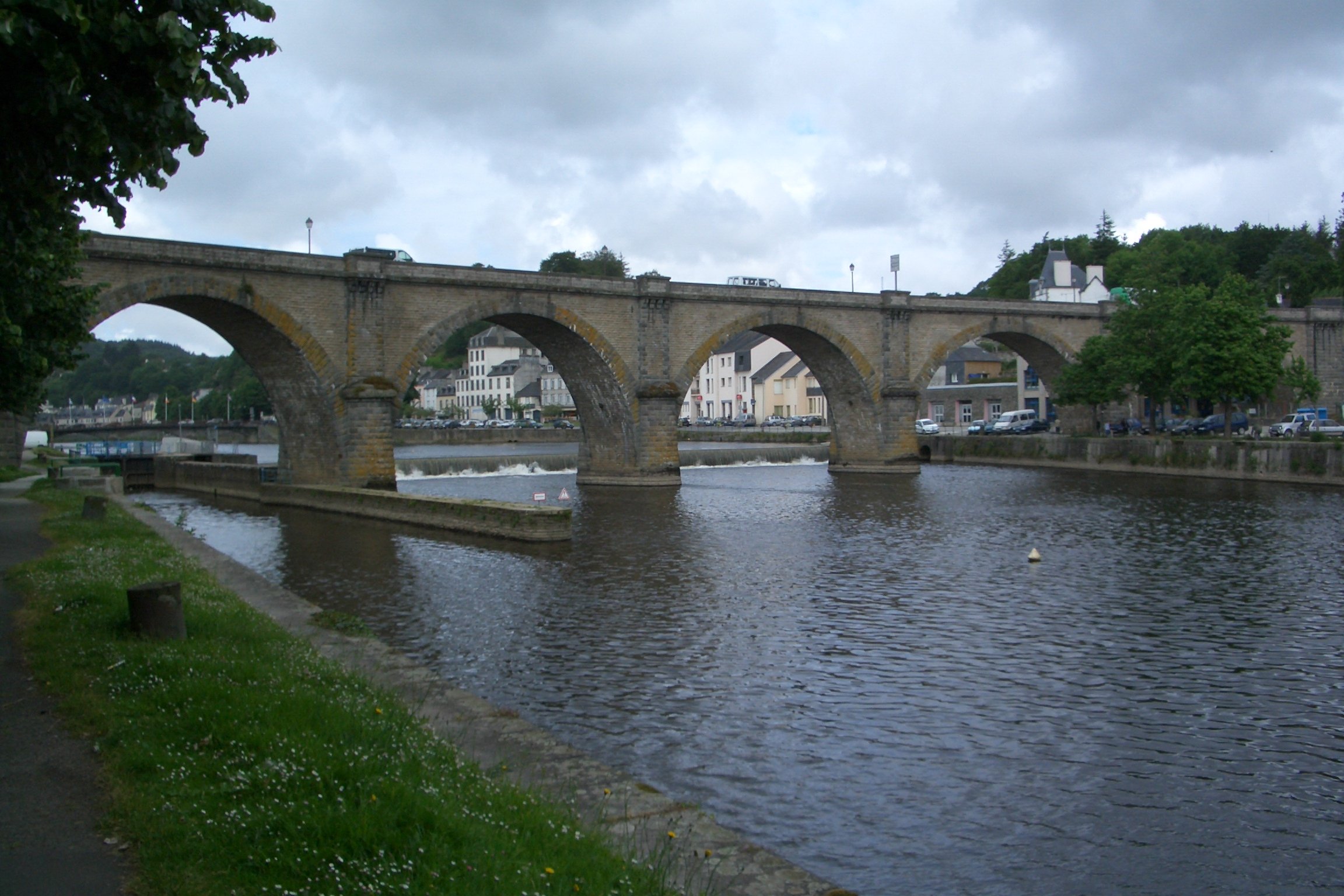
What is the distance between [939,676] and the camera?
11.7 meters

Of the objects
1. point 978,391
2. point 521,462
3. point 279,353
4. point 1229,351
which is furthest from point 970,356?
point 279,353

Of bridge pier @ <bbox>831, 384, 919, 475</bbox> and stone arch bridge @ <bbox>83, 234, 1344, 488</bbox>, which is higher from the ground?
stone arch bridge @ <bbox>83, 234, 1344, 488</bbox>

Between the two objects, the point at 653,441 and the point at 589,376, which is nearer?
the point at 653,441

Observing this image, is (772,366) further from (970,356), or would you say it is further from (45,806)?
(45,806)

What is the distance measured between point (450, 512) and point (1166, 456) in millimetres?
29397

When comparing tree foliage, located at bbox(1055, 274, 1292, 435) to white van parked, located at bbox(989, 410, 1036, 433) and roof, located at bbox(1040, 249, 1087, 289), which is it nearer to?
white van parked, located at bbox(989, 410, 1036, 433)

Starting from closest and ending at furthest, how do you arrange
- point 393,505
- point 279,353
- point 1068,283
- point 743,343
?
point 393,505 → point 279,353 → point 1068,283 → point 743,343

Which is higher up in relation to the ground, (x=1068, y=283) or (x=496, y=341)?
(x=496, y=341)

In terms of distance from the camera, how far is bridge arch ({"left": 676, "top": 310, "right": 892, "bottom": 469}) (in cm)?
4525

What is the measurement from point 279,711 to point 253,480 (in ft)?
108

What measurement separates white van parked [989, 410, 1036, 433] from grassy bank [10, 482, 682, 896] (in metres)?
56.0

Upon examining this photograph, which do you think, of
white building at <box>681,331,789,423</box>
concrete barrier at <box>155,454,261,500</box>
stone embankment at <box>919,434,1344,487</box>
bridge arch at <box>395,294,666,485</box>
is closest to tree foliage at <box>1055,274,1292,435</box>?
stone embankment at <box>919,434,1344,487</box>

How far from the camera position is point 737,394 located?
102m

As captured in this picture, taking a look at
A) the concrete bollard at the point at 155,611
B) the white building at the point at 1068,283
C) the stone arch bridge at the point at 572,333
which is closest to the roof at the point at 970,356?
the white building at the point at 1068,283
